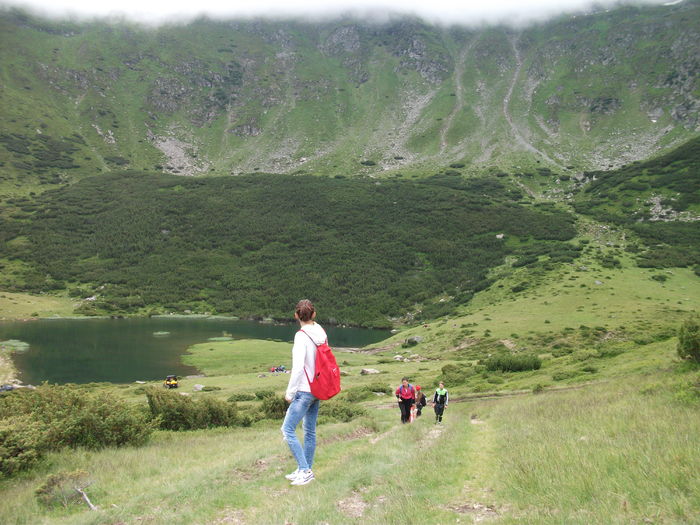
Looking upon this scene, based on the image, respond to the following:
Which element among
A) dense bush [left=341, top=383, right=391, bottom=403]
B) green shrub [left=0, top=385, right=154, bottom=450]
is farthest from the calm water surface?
green shrub [left=0, top=385, right=154, bottom=450]

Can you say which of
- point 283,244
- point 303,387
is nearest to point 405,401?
point 303,387

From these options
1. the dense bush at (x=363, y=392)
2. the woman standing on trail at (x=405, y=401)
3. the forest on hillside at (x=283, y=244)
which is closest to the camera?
the woman standing on trail at (x=405, y=401)

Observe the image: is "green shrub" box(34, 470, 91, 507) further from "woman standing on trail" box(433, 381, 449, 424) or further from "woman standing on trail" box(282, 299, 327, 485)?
"woman standing on trail" box(433, 381, 449, 424)

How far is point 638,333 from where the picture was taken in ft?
176

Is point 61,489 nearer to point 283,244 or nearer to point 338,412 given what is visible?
point 338,412

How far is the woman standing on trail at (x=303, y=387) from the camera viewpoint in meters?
7.82

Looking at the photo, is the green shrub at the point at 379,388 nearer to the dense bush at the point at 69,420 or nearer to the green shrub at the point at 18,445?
the dense bush at the point at 69,420

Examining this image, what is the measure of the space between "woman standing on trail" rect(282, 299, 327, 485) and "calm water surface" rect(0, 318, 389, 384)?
58.8 meters

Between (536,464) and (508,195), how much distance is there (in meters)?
188

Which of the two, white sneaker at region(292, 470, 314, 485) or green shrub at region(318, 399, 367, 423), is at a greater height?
white sneaker at region(292, 470, 314, 485)

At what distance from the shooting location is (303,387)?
7891mm

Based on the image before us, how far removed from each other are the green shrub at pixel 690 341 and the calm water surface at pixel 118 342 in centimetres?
5989

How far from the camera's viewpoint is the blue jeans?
26.1 feet

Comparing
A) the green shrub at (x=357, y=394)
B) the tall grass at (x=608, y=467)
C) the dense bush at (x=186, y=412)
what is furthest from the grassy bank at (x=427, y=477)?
the green shrub at (x=357, y=394)
